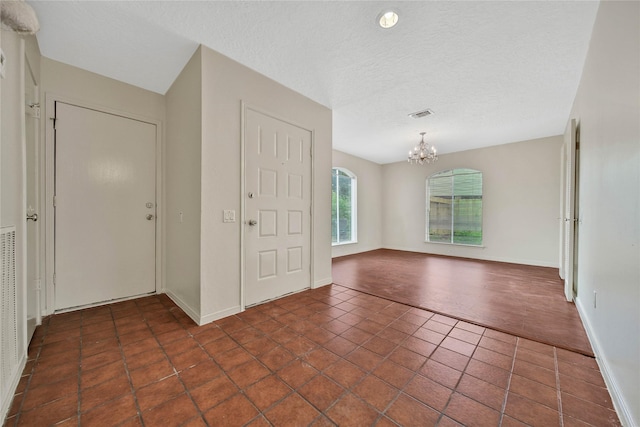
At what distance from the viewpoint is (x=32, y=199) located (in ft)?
6.82

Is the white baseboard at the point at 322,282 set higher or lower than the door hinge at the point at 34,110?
lower

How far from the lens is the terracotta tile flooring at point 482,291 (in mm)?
2207

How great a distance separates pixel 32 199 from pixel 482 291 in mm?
4990

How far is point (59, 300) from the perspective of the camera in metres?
2.42

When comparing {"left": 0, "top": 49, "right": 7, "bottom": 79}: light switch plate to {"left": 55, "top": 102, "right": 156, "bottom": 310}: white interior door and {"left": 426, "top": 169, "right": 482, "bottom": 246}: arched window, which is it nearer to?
{"left": 55, "top": 102, "right": 156, "bottom": 310}: white interior door

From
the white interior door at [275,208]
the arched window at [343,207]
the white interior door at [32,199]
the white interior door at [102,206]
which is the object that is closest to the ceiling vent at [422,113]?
the white interior door at [275,208]

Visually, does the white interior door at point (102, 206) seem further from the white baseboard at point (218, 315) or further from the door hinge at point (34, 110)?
the white baseboard at point (218, 315)

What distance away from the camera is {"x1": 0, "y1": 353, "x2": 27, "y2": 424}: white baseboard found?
1218mm

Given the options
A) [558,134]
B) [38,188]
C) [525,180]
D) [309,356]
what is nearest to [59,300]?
[38,188]

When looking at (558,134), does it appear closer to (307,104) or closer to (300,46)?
(307,104)

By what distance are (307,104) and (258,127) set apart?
0.87 meters

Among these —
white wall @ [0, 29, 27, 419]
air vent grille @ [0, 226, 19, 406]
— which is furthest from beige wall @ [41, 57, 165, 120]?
air vent grille @ [0, 226, 19, 406]

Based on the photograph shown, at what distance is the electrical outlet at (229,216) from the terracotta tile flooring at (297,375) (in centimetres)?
97

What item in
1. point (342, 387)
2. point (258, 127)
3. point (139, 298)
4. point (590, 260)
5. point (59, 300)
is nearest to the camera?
point (342, 387)
